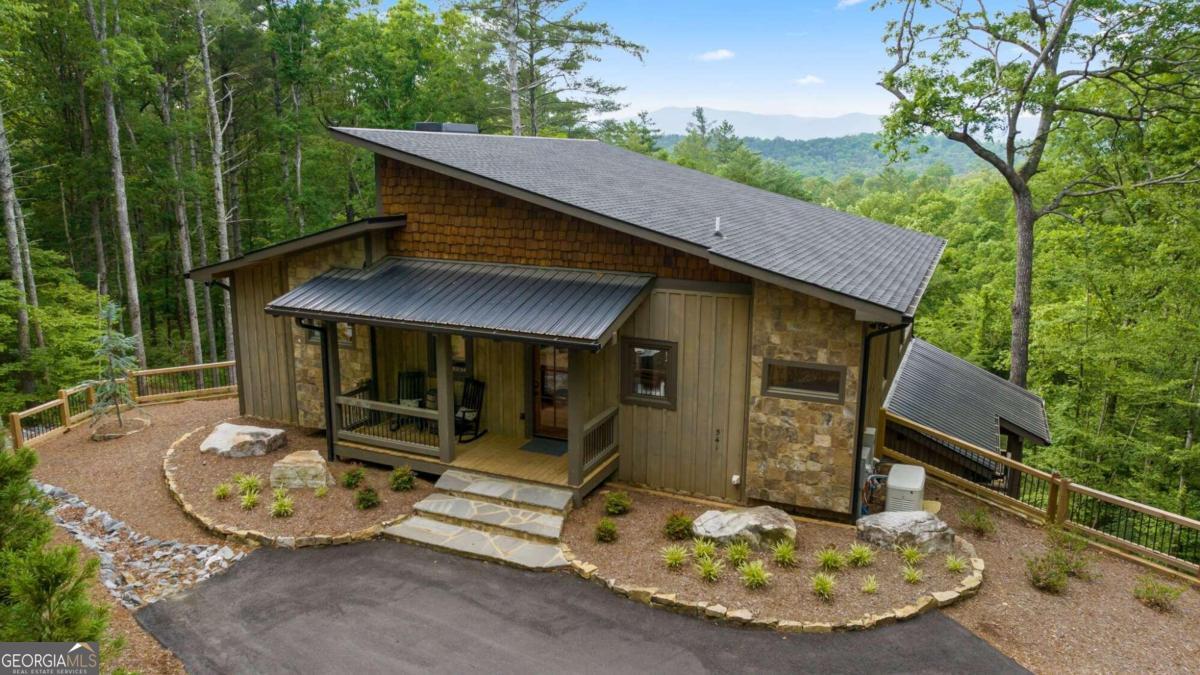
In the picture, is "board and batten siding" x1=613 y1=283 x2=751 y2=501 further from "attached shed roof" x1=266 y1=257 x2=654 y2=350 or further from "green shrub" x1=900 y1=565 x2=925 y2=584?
"green shrub" x1=900 y1=565 x2=925 y2=584

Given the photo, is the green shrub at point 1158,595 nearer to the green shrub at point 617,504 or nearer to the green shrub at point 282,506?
the green shrub at point 617,504

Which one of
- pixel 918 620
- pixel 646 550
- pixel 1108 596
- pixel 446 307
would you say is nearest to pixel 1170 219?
Result: pixel 1108 596

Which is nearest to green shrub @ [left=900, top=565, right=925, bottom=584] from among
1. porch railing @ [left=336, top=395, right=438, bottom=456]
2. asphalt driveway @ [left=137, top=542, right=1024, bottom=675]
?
asphalt driveway @ [left=137, top=542, right=1024, bottom=675]

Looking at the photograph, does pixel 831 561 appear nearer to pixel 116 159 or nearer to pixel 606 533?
pixel 606 533

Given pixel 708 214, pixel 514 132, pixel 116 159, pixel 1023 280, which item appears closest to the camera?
pixel 708 214

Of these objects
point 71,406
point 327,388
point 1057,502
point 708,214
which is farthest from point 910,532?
point 71,406
